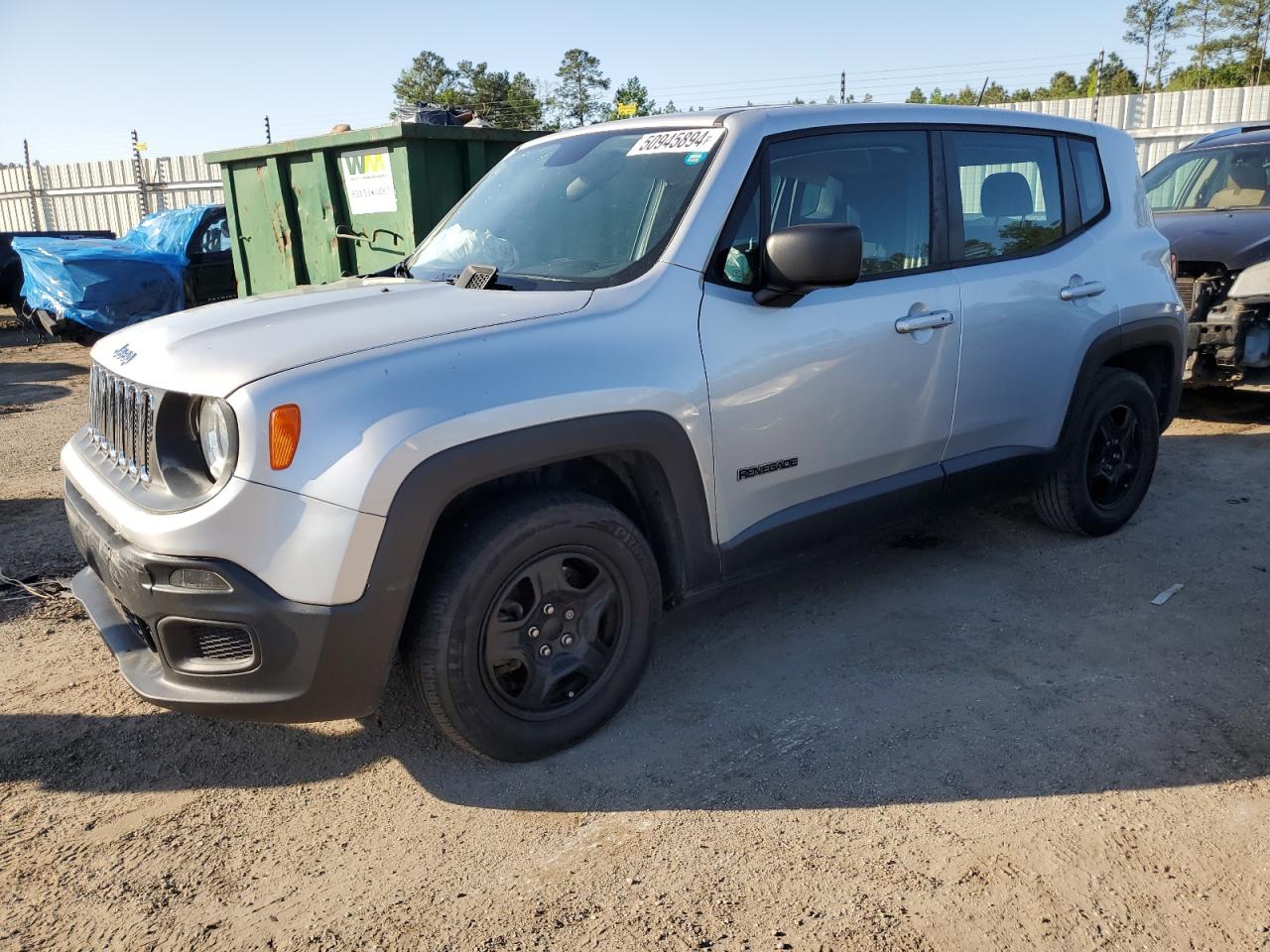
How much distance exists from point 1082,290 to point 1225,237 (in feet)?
11.1

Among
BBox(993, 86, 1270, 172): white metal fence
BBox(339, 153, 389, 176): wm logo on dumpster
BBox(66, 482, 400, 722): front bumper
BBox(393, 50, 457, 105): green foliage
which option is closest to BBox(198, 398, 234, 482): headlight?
BBox(66, 482, 400, 722): front bumper

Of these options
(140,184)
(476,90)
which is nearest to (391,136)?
(140,184)

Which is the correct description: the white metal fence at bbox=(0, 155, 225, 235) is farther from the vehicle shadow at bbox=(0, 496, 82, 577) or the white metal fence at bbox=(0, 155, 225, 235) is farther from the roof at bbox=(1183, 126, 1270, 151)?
the roof at bbox=(1183, 126, 1270, 151)

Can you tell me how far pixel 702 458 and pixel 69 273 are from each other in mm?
11183

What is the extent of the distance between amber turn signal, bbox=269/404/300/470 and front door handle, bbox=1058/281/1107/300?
322 centimetres

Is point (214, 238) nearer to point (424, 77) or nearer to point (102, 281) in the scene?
point (102, 281)

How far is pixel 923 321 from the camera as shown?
3.62 m

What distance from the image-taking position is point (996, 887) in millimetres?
2453

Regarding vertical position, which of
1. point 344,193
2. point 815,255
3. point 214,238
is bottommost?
point 214,238

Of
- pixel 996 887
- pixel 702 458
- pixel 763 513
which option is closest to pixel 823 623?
pixel 763 513

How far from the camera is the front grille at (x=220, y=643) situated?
8.27 feet

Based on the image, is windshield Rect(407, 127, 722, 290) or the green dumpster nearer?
windshield Rect(407, 127, 722, 290)

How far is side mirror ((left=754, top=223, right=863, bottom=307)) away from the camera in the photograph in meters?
2.98

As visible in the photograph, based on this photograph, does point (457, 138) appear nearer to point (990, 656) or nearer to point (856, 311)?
point (856, 311)
